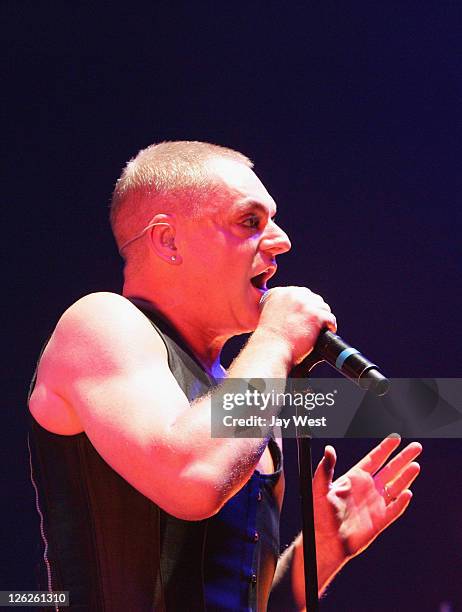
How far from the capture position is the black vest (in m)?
1.28

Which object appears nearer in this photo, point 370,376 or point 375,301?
point 370,376

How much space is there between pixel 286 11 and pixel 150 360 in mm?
1734

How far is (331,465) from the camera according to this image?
1649mm

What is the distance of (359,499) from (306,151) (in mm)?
1298

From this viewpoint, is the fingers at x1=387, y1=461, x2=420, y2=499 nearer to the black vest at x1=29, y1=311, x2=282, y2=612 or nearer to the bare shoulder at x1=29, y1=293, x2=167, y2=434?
the black vest at x1=29, y1=311, x2=282, y2=612

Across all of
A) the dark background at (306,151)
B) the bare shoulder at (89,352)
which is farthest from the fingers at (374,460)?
the dark background at (306,151)

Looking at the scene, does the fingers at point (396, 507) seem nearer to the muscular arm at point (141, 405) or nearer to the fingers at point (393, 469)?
the fingers at point (393, 469)

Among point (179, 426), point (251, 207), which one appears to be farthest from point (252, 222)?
point (179, 426)

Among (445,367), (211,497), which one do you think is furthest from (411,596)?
(211,497)

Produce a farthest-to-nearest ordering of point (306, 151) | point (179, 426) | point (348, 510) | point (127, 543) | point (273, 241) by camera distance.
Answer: point (306, 151), point (348, 510), point (273, 241), point (127, 543), point (179, 426)

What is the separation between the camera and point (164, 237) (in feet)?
5.20

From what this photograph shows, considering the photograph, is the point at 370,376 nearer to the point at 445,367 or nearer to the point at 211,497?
the point at 211,497

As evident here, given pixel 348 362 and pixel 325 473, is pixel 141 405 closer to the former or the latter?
pixel 348 362

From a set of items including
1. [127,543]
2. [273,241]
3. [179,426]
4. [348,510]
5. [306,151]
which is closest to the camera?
[179,426]
